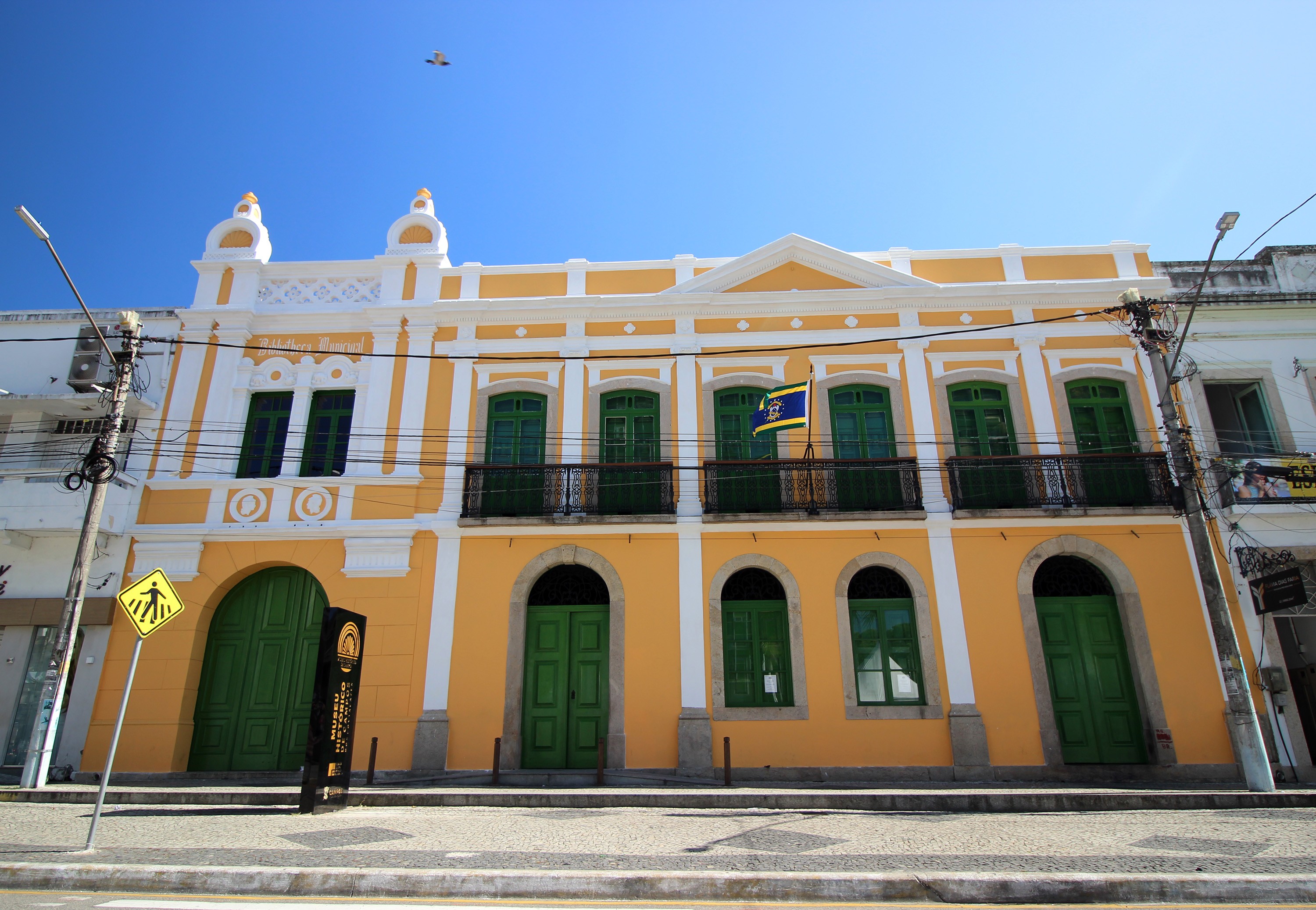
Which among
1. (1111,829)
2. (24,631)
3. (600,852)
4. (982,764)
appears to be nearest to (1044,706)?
(982,764)

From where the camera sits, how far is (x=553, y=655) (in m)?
13.4

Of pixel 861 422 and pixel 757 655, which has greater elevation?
pixel 861 422

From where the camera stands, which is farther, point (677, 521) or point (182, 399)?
point (182, 399)

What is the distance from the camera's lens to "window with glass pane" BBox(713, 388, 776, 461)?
564 inches

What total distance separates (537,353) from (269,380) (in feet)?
16.9

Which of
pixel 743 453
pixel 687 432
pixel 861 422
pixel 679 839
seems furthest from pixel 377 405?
pixel 679 839

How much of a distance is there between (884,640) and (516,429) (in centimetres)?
751

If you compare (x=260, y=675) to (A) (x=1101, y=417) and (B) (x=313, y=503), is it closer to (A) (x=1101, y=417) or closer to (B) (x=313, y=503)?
(B) (x=313, y=503)

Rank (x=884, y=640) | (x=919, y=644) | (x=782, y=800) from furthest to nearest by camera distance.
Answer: (x=884, y=640) < (x=919, y=644) < (x=782, y=800)

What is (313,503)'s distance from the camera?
45.9 feet

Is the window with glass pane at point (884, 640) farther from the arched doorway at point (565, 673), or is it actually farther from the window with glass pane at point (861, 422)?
the arched doorway at point (565, 673)

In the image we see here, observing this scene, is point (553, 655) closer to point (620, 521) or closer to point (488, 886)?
point (620, 521)

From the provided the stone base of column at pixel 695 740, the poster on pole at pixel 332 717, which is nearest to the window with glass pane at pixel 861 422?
the stone base of column at pixel 695 740

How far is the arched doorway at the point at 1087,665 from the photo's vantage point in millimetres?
12586
